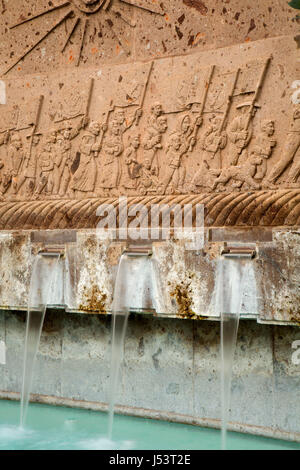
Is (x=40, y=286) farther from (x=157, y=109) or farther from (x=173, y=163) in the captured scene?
(x=157, y=109)

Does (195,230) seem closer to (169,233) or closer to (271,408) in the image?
(169,233)

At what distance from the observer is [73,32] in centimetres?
753

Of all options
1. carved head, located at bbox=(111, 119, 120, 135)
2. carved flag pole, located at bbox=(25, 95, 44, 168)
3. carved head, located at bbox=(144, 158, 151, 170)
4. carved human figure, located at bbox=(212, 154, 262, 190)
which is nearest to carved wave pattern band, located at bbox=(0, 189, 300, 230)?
carved human figure, located at bbox=(212, 154, 262, 190)

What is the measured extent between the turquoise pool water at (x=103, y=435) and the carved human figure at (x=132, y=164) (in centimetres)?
242

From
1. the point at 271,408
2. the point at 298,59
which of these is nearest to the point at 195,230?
the point at 271,408

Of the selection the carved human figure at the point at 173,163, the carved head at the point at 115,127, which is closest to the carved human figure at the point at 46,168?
the carved head at the point at 115,127

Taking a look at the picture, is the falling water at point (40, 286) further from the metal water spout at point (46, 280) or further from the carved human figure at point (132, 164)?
the carved human figure at point (132, 164)

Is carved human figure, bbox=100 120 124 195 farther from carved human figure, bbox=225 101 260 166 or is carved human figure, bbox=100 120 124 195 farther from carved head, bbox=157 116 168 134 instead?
carved human figure, bbox=225 101 260 166

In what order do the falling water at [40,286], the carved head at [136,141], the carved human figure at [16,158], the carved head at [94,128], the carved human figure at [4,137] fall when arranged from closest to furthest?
the falling water at [40,286] < the carved head at [136,141] < the carved head at [94,128] < the carved human figure at [16,158] < the carved human figure at [4,137]

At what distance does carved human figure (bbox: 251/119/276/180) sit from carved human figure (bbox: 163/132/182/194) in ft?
2.78

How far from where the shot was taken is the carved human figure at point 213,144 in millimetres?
6383

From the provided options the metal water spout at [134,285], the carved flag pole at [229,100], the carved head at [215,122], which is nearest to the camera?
the metal water spout at [134,285]
